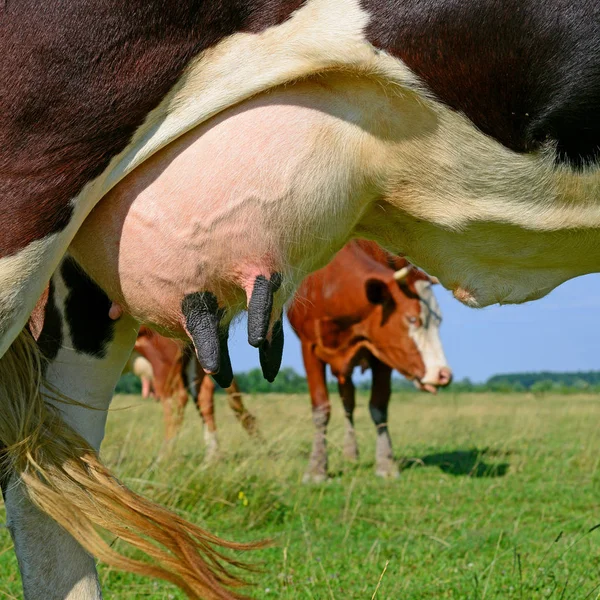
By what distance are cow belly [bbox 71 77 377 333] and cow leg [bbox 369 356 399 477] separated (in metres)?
5.96

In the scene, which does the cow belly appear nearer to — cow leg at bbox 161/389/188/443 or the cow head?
the cow head

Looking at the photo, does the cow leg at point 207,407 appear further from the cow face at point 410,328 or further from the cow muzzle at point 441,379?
the cow muzzle at point 441,379

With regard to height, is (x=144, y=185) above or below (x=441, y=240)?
above

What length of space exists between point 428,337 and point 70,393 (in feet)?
21.3

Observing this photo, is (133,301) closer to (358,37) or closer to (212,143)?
(212,143)

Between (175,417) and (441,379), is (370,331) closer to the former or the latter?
(441,379)

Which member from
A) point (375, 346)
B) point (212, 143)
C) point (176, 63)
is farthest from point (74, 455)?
point (375, 346)

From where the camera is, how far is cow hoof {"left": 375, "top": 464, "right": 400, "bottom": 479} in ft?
24.3

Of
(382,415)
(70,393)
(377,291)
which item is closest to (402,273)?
(377,291)

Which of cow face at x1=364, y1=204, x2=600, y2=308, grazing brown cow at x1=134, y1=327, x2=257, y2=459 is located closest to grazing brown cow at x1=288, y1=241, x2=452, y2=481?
grazing brown cow at x1=134, y1=327, x2=257, y2=459

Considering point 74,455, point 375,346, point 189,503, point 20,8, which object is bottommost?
point 375,346

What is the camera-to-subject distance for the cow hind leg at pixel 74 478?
180 centimetres

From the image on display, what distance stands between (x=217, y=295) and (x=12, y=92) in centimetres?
54

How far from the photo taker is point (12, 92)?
1471 millimetres
